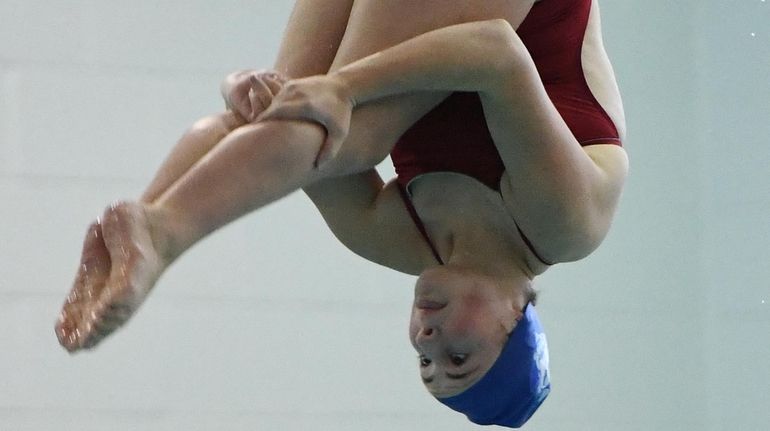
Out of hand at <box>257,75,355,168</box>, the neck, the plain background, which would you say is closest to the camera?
hand at <box>257,75,355,168</box>

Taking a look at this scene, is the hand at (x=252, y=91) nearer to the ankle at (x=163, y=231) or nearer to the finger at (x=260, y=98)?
the finger at (x=260, y=98)

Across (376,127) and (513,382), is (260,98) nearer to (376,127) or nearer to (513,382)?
(376,127)

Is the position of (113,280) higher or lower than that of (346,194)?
higher

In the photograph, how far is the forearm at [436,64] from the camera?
1.45m

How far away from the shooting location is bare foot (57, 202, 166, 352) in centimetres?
132

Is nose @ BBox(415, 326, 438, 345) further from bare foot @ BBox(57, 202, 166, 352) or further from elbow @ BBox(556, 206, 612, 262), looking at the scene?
bare foot @ BBox(57, 202, 166, 352)

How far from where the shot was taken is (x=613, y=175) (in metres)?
1.68

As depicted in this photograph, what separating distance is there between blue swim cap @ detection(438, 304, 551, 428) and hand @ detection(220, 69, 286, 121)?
54 centimetres

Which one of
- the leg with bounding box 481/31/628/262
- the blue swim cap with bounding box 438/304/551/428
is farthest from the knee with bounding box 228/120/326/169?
the blue swim cap with bounding box 438/304/551/428

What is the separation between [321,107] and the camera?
1.42m

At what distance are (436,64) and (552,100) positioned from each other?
0.32 m

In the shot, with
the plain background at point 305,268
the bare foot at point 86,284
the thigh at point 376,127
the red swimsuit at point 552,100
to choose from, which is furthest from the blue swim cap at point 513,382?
the plain background at point 305,268

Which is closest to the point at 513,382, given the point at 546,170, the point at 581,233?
the point at 581,233

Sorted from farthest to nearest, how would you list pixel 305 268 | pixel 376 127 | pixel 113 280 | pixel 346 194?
pixel 305 268, pixel 346 194, pixel 376 127, pixel 113 280
